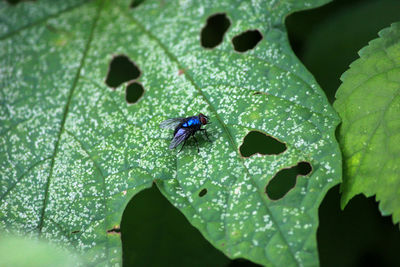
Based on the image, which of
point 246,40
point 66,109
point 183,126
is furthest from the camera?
point 246,40

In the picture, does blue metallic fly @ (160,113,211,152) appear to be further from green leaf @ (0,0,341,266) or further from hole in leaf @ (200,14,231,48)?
hole in leaf @ (200,14,231,48)

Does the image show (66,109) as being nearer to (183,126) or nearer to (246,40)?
(183,126)

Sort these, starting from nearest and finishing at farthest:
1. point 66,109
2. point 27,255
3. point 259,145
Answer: point 27,255, point 259,145, point 66,109

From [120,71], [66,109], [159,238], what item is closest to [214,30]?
[120,71]

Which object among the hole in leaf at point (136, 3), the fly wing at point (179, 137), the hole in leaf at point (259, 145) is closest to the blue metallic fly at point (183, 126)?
the fly wing at point (179, 137)

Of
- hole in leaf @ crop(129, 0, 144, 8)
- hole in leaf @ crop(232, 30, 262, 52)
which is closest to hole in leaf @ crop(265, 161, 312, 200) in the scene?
hole in leaf @ crop(232, 30, 262, 52)

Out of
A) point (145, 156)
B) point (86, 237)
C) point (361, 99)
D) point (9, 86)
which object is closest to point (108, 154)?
point (145, 156)

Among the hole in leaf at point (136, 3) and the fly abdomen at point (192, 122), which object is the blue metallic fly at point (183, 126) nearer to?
the fly abdomen at point (192, 122)
